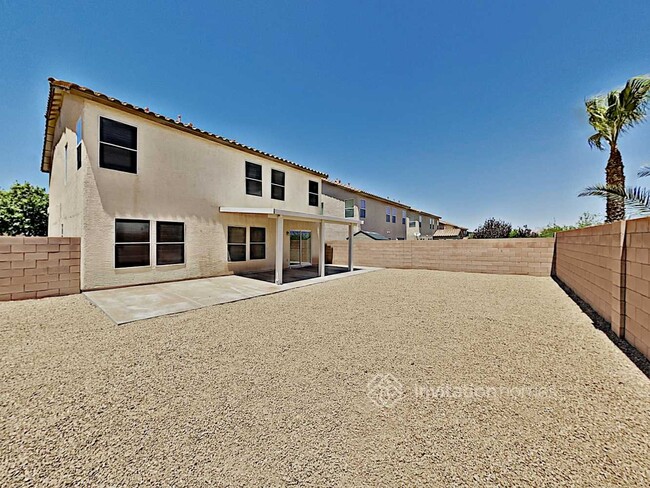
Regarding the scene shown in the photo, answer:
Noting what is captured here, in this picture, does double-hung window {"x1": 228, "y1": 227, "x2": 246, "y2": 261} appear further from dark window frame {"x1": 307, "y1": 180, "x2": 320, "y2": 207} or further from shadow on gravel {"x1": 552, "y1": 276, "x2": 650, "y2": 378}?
shadow on gravel {"x1": 552, "y1": 276, "x2": 650, "y2": 378}

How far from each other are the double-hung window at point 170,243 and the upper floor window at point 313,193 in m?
8.17

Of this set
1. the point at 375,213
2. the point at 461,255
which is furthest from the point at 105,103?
the point at 375,213

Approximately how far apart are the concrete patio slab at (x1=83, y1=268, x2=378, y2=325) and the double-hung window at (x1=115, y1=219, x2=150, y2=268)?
91cm

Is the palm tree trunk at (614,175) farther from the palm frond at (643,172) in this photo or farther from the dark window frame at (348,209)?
the dark window frame at (348,209)

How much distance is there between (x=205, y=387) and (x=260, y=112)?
1661 cm

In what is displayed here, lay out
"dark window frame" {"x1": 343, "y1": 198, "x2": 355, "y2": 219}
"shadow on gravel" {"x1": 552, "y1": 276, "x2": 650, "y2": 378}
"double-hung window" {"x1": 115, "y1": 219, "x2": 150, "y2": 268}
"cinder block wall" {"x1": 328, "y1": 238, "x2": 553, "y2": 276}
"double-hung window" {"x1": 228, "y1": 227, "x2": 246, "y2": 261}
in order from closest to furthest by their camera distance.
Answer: "shadow on gravel" {"x1": 552, "y1": 276, "x2": 650, "y2": 378} → "double-hung window" {"x1": 115, "y1": 219, "x2": 150, "y2": 268} → "double-hung window" {"x1": 228, "y1": 227, "x2": 246, "y2": 261} → "cinder block wall" {"x1": 328, "y1": 238, "x2": 553, "y2": 276} → "dark window frame" {"x1": 343, "y1": 198, "x2": 355, "y2": 219}

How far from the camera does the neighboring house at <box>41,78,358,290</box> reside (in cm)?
849

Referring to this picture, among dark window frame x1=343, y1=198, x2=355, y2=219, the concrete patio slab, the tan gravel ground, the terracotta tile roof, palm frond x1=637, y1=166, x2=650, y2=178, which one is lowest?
the tan gravel ground

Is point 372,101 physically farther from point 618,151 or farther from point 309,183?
point 618,151

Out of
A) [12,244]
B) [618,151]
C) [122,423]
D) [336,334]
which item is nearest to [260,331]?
[336,334]

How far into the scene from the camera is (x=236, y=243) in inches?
492

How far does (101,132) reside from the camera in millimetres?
8648

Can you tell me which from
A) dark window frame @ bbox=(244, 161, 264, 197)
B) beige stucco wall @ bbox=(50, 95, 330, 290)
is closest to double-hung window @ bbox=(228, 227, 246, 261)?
A: beige stucco wall @ bbox=(50, 95, 330, 290)

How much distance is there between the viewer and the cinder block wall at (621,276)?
162 inches
